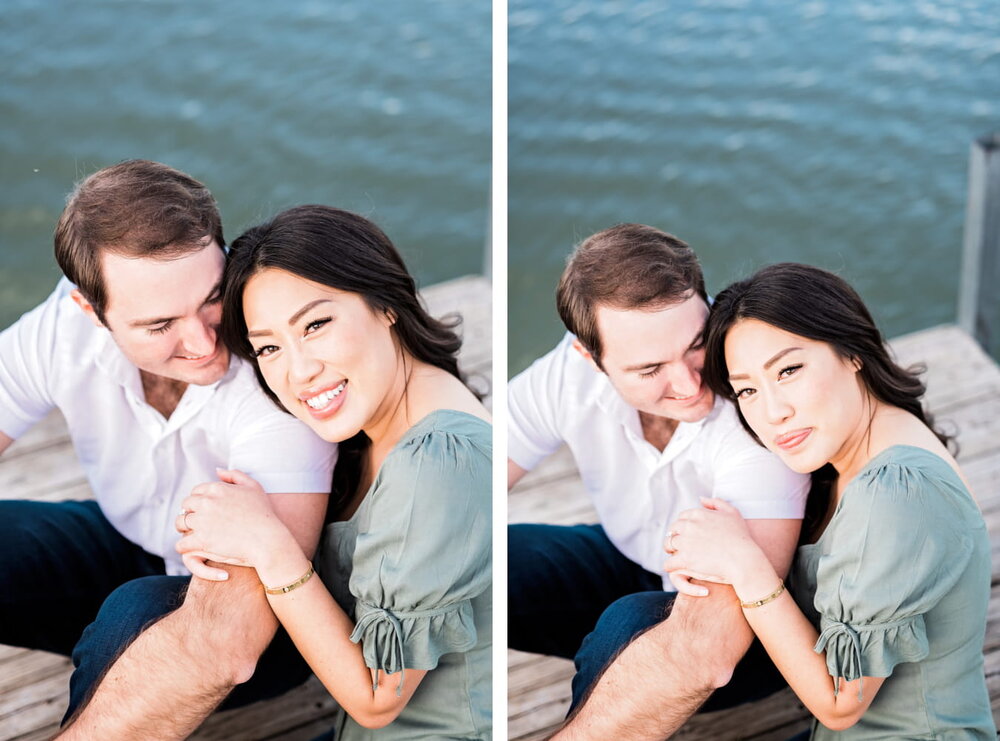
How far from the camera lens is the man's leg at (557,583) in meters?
2.70

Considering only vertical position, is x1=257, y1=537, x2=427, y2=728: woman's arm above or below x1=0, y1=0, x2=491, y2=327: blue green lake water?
below

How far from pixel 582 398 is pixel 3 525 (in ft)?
4.18

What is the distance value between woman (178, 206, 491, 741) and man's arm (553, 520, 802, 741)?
0.33 m

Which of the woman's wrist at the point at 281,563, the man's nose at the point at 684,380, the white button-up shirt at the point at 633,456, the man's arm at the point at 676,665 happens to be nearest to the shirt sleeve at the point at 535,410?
the white button-up shirt at the point at 633,456

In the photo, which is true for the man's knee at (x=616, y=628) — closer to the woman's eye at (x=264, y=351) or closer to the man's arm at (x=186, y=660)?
the man's arm at (x=186, y=660)

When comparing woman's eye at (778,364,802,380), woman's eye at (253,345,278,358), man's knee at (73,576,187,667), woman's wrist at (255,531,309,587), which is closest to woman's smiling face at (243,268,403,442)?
woman's eye at (253,345,278,358)

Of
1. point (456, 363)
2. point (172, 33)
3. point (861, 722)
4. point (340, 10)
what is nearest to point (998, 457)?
point (861, 722)

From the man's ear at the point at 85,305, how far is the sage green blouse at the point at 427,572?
2.08 feet

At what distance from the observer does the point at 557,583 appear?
8.93ft

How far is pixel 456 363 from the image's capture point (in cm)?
259

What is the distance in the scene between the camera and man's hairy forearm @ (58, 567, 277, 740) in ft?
7.72

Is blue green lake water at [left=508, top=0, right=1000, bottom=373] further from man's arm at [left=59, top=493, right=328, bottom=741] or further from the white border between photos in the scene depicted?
man's arm at [left=59, top=493, right=328, bottom=741]

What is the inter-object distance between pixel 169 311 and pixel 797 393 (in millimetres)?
1294

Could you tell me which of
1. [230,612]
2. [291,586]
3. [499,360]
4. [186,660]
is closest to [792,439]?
[499,360]
